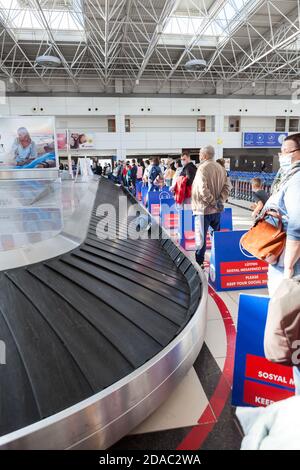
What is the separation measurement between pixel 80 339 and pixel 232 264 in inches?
91.2

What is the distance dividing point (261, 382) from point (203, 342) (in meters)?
0.89

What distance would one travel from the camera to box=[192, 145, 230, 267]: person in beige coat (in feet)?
13.0

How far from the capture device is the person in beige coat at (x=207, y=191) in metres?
3.95

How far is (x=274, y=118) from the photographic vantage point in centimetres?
2742

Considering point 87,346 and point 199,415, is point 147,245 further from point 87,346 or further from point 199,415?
point 199,415

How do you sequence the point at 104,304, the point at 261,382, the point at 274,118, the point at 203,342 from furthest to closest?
the point at 274,118 → the point at 203,342 → the point at 104,304 → the point at 261,382

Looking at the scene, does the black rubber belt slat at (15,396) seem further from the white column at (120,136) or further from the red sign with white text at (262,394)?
the white column at (120,136)

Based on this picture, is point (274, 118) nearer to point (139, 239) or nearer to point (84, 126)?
point (84, 126)

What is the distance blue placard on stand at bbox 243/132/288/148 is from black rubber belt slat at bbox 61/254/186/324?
82.2ft

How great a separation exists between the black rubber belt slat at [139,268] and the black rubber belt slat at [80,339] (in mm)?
1051

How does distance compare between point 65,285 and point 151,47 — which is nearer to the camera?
point 65,285

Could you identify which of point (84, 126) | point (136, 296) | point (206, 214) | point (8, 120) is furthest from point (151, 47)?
point (136, 296)

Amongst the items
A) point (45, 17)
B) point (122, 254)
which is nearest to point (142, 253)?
point (122, 254)
